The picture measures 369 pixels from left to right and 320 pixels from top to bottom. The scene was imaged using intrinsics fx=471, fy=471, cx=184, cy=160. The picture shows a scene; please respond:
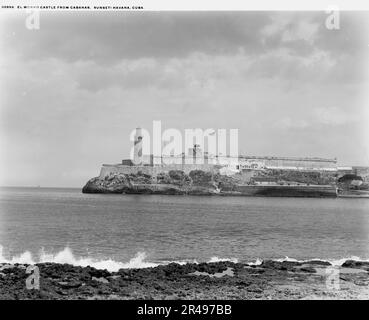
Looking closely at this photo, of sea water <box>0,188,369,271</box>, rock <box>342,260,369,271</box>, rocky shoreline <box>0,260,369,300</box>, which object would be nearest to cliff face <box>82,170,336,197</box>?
sea water <box>0,188,369,271</box>

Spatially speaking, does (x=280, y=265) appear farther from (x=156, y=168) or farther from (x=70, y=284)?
(x=156, y=168)

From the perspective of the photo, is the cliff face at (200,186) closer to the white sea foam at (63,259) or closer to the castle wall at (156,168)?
the castle wall at (156,168)

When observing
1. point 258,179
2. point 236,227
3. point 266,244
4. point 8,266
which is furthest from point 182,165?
point 8,266

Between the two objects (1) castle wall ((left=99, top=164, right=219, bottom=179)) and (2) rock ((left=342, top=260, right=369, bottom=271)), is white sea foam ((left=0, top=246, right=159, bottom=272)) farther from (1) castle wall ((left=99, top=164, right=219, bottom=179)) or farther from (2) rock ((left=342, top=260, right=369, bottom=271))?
(1) castle wall ((left=99, top=164, right=219, bottom=179))

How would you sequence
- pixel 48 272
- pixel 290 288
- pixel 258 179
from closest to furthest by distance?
1. pixel 290 288
2. pixel 48 272
3. pixel 258 179

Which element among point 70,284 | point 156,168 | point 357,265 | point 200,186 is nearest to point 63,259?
point 70,284
